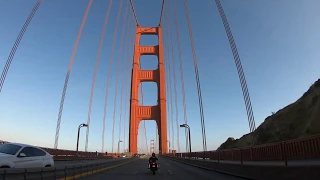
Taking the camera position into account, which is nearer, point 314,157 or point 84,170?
point 314,157

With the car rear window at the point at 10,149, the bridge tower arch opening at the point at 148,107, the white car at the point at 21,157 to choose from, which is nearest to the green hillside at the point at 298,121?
the bridge tower arch opening at the point at 148,107

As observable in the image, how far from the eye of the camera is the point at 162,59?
65.6 metres

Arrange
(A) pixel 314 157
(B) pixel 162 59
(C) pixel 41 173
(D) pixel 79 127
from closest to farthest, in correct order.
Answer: (C) pixel 41 173, (A) pixel 314 157, (D) pixel 79 127, (B) pixel 162 59

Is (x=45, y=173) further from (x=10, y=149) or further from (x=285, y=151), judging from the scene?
(x=285, y=151)

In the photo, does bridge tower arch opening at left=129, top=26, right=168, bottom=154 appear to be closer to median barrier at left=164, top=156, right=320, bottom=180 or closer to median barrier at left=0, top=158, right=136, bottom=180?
median barrier at left=164, top=156, right=320, bottom=180

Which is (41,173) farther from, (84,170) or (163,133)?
(163,133)

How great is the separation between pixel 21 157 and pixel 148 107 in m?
54.4

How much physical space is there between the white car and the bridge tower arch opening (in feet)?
157

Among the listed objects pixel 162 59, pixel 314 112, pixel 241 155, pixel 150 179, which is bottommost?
pixel 150 179

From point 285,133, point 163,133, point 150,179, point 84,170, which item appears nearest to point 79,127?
point 163,133

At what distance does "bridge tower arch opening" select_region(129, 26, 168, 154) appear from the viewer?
60.6 meters

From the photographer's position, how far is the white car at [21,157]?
10.2 m

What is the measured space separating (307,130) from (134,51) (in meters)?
41.9

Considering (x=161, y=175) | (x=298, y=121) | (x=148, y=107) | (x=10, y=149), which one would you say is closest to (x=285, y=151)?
(x=161, y=175)
